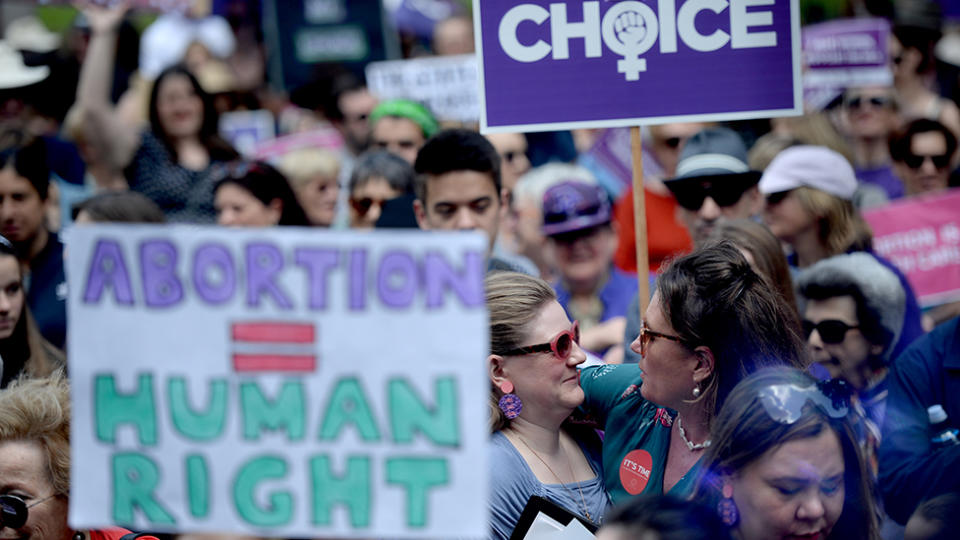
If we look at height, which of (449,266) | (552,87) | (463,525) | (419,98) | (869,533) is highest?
(419,98)

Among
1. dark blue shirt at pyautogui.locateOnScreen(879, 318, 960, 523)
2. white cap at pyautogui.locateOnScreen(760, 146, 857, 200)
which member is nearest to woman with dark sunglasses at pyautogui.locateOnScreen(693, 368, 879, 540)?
dark blue shirt at pyautogui.locateOnScreen(879, 318, 960, 523)

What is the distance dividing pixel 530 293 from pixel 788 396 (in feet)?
2.79

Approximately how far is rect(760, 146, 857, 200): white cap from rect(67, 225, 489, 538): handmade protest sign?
305 centimetres

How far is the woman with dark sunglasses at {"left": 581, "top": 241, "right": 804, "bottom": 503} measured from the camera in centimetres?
299

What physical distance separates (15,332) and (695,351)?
2.53 metres

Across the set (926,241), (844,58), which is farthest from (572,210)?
(844,58)

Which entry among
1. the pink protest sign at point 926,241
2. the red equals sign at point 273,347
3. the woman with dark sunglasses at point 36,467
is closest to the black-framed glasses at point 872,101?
the pink protest sign at point 926,241

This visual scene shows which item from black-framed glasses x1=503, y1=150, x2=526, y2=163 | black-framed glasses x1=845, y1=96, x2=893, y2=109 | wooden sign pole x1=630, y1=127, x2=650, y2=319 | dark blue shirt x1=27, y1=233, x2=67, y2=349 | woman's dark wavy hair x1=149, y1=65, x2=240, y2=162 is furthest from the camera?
black-framed glasses x1=845, y1=96, x2=893, y2=109

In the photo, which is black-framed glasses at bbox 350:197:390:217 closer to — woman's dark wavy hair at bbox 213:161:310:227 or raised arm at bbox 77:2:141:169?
woman's dark wavy hair at bbox 213:161:310:227

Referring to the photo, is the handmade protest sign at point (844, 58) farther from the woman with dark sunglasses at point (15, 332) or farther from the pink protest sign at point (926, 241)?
the woman with dark sunglasses at point (15, 332)

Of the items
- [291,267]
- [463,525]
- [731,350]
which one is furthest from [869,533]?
[291,267]

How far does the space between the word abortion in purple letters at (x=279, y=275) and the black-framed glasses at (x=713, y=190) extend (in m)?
2.82

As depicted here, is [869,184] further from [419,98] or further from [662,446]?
[662,446]

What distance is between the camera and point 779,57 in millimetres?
3725
